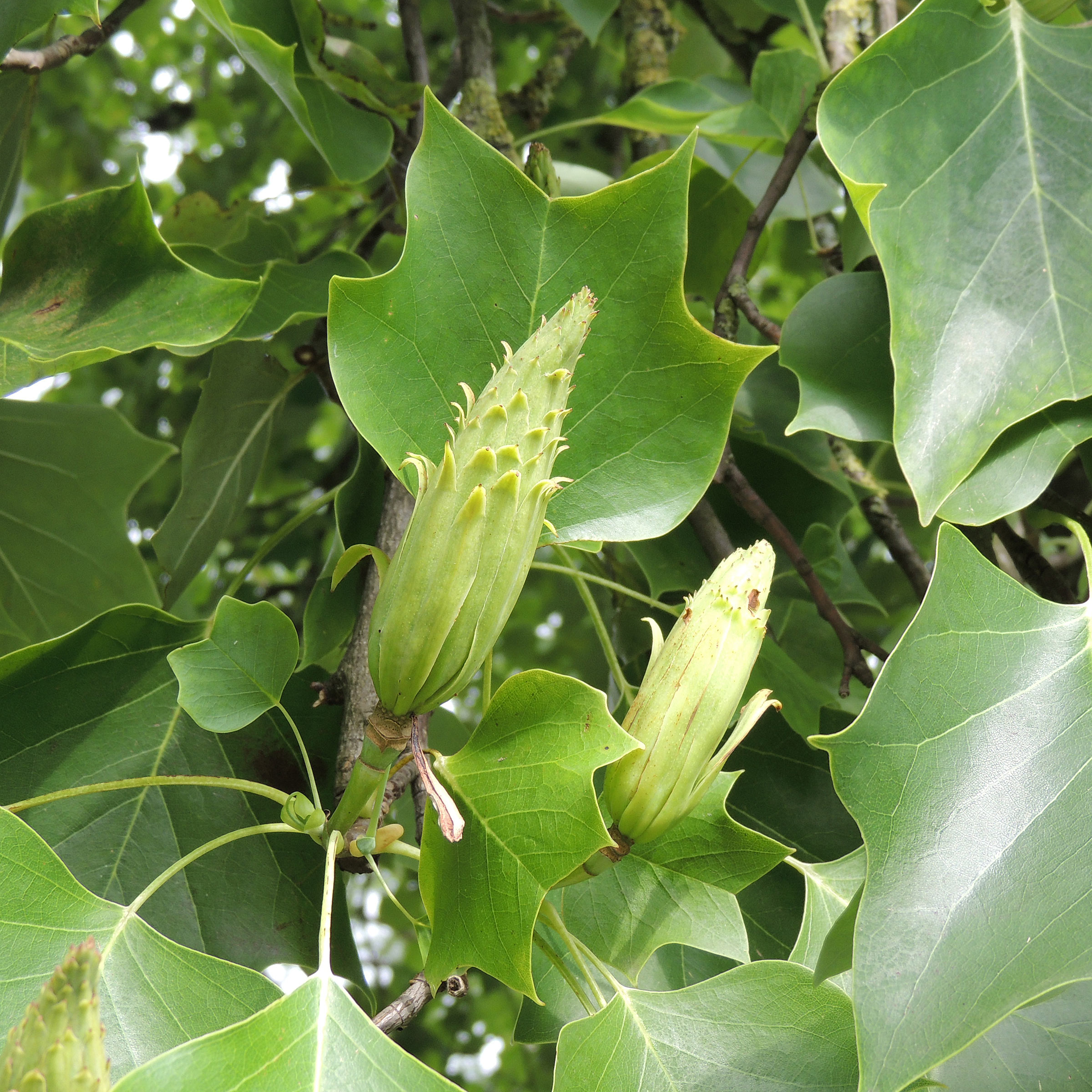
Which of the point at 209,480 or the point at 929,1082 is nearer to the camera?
the point at 929,1082

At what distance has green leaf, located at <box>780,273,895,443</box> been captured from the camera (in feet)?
2.69

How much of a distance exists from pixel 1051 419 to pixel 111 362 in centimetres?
206

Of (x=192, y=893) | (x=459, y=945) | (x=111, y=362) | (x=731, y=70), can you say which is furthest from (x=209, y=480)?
(x=731, y=70)

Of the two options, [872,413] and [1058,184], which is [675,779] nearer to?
[872,413]

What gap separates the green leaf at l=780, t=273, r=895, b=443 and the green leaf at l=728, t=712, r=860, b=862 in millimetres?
229

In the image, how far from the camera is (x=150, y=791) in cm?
79

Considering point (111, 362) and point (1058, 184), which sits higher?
point (1058, 184)

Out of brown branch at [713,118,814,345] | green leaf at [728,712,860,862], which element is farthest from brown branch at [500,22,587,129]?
green leaf at [728,712,860,862]

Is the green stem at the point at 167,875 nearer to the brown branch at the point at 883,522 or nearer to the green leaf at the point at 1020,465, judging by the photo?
the green leaf at the point at 1020,465

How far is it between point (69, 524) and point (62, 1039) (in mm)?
698

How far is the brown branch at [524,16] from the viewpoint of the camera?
1.63 metres

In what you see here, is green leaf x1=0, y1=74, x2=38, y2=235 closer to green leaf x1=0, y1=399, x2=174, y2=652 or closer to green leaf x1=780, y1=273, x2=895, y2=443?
green leaf x1=0, y1=399, x2=174, y2=652

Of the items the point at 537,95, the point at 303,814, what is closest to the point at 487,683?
the point at 303,814

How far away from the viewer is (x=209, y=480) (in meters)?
1.11
